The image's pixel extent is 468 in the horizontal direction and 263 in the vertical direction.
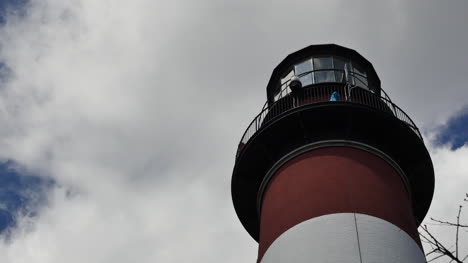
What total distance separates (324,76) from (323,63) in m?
0.84

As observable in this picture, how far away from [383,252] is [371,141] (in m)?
4.18

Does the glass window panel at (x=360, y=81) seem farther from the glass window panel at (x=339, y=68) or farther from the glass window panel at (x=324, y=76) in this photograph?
the glass window panel at (x=324, y=76)

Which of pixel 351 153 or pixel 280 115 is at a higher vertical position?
pixel 280 115

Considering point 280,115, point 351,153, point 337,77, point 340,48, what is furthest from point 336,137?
point 340,48

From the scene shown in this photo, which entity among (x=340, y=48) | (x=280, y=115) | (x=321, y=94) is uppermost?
(x=340, y=48)

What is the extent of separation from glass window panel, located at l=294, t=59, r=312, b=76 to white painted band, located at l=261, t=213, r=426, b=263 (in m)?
7.18

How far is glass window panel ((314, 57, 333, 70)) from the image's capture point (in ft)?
63.5

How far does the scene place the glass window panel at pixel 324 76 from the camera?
18.7m

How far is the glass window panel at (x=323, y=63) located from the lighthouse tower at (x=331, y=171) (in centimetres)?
4

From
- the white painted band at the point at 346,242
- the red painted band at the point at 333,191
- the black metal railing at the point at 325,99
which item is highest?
the black metal railing at the point at 325,99

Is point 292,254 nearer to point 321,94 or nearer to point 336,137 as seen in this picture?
point 336,137

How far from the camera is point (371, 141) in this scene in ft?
53.4

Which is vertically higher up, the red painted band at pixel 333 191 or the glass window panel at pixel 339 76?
the glass window panel at pixel 339 76

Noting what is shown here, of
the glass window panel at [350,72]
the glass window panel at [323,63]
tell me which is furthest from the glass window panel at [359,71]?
the glass window panel at [323,63]
